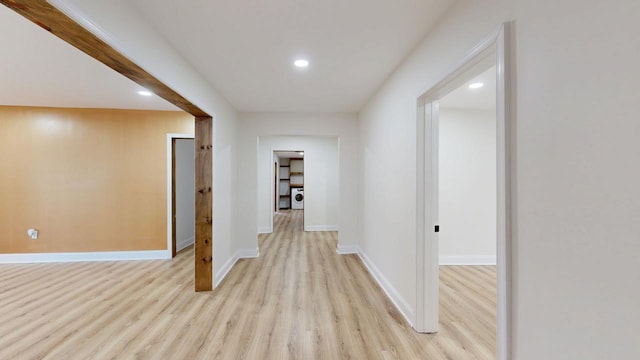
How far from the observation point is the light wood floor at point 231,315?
2.01 metres

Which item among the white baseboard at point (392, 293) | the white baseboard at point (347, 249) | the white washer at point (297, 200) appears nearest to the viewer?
the white baseboard at point (392, 293)

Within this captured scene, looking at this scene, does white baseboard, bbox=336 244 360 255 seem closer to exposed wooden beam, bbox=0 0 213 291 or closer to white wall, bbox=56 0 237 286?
white wall, bbox=56 0 237 286

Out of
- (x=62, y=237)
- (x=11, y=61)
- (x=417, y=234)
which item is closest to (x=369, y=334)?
(x=417, y=234)

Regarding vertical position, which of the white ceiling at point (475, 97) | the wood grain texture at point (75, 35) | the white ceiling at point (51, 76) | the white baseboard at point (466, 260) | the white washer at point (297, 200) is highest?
the white ceiling at point (51, 76)

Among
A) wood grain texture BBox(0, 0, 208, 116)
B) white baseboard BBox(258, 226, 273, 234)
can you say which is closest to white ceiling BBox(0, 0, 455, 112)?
wood grain texture BBox(0, 0, 208, 116)

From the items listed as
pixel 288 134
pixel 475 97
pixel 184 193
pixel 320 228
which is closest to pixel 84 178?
pixel 184 193

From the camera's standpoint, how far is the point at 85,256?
4152mm

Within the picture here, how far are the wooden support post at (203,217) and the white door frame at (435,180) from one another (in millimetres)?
2246

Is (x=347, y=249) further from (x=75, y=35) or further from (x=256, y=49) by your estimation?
(x=75, y=35)

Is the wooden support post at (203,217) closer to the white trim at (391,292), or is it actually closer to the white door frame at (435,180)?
Answer: the white trim at (391,292)

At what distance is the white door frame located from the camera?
121cm

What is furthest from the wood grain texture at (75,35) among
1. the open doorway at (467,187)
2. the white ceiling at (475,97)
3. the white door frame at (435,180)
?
the open doorway at (467,187)

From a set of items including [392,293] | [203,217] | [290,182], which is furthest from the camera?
[290,182]

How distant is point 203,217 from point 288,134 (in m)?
2.11
